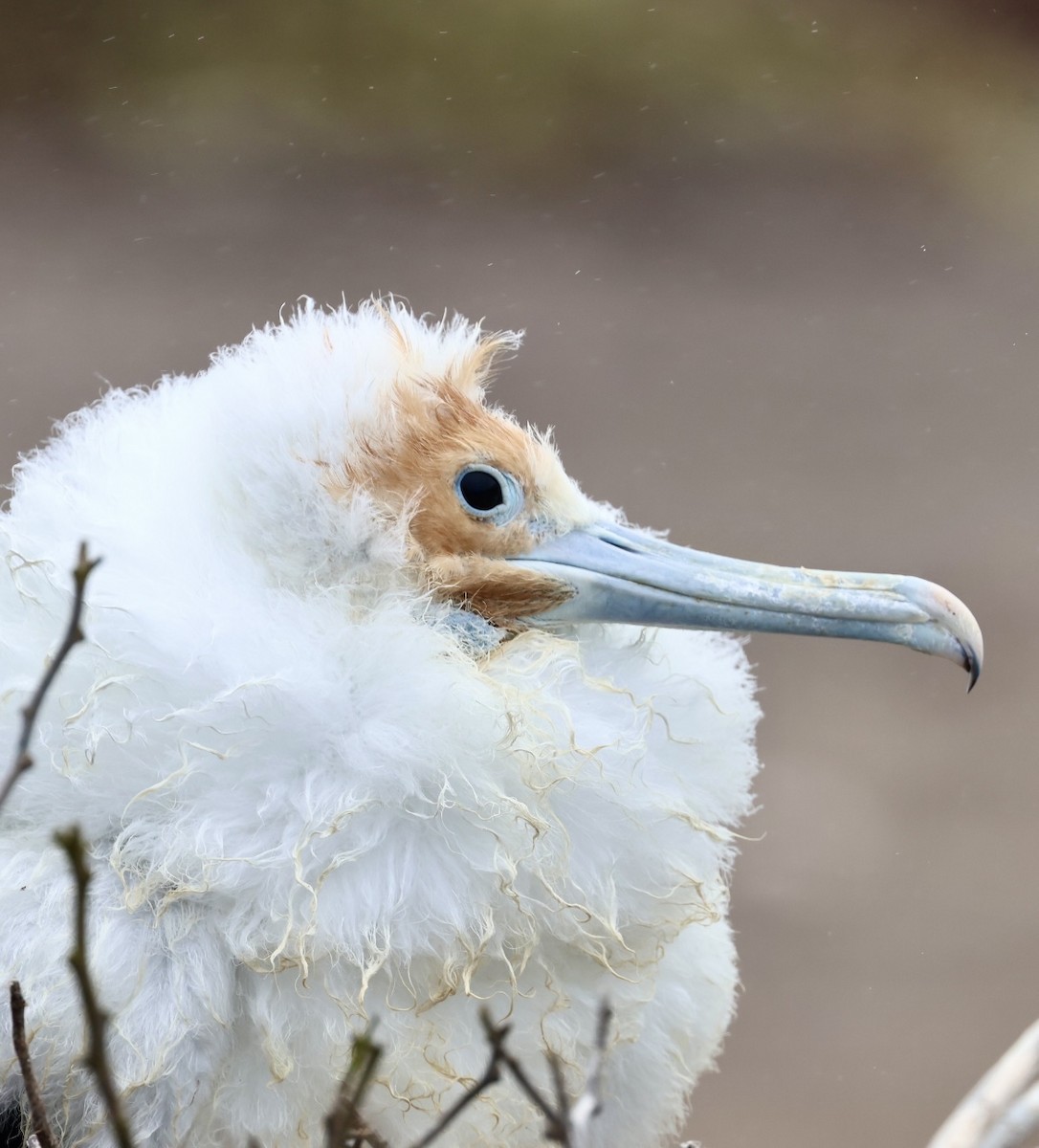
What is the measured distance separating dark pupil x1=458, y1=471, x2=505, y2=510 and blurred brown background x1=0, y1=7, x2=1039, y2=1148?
1.92 meters

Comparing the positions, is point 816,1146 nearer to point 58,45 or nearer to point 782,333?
point 782,333

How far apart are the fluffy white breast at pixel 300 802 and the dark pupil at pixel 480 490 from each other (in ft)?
0.25

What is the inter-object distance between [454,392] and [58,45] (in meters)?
3.06

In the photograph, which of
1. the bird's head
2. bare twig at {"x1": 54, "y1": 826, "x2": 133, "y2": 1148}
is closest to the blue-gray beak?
the bird's head

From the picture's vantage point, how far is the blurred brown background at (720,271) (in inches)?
123

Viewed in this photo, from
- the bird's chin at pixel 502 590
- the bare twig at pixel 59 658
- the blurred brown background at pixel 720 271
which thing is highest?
the blurred brown background at pixel 720 271

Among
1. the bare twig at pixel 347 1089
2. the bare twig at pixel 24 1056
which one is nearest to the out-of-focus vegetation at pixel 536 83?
the bare twig at pixel 24 1056

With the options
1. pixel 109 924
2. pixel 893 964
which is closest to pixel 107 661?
pixel 109 924

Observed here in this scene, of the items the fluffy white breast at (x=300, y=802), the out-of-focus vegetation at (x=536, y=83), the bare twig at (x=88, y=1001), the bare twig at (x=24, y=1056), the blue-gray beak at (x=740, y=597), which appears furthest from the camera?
the out-of-focus vegetation at (x=536, y=83)

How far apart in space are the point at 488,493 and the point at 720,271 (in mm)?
3045

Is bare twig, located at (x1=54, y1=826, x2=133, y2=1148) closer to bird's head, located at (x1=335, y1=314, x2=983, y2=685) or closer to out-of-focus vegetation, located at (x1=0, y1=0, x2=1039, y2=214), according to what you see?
bird's head, located at (x1=335, y1=314, x2=983, y2=685)

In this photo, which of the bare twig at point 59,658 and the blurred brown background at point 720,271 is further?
the blurred brown background at point 720,271

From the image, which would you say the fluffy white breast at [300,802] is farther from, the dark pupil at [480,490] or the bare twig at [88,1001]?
the bare twig at [88,1001]

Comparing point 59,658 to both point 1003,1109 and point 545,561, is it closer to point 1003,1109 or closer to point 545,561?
point 1003,1109
